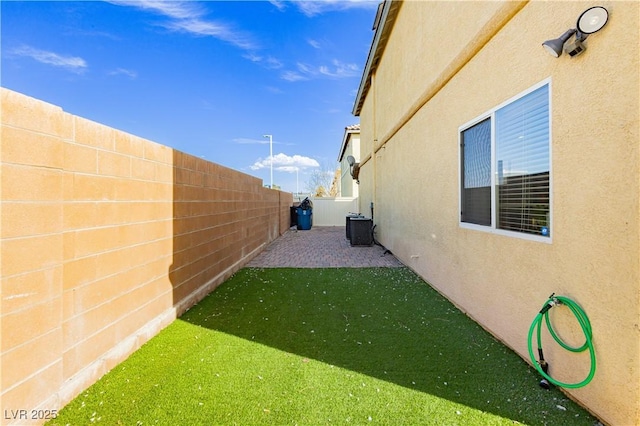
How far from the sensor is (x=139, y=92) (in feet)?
31.8

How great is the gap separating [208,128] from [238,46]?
18.9ft

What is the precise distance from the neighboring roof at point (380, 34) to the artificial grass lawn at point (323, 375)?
6.79 m

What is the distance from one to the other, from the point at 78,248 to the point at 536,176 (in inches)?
151

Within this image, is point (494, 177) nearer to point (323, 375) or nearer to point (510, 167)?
point (510, 167)

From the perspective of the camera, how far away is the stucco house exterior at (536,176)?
1736mm

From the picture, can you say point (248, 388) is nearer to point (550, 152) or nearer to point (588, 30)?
point (550, 152)

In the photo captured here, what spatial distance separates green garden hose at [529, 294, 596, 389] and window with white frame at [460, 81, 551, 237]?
1.82ft

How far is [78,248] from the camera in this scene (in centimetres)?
224

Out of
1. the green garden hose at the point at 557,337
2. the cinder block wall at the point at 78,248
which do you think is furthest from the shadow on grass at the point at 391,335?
the cinder block wall at the point at 78,248

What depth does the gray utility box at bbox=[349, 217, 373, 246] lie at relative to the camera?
31.4 feet

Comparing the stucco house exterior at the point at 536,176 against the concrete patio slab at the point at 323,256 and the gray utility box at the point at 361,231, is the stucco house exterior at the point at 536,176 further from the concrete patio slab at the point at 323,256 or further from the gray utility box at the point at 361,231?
the gray utility box at the point at 361,231

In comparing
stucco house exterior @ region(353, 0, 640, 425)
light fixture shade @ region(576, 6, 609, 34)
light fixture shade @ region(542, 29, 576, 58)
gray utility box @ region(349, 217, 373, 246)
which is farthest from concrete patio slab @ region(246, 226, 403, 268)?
light fixture shade @ region(576, 6, 609, 34)

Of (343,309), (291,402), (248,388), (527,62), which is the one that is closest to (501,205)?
(527,62)

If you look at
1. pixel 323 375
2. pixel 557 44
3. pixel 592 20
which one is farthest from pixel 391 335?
pixel 592 20
